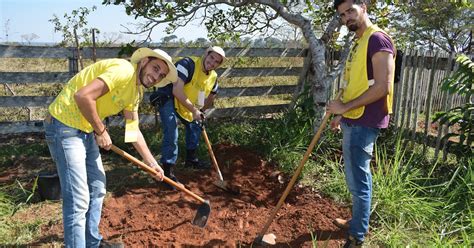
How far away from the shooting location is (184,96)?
13.9 feet

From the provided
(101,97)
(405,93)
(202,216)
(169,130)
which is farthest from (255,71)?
(101,97)

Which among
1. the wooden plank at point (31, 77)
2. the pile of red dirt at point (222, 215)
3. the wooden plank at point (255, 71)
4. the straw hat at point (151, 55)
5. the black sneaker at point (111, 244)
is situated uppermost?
→ the straw hat at point (151, 55)

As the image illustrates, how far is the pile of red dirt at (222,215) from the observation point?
345 cm

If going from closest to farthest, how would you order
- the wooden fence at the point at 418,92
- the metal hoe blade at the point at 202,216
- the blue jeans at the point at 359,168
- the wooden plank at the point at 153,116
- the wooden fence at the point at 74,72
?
the blue jeans at the point at 359,168
the metal hoe blade at the point at 202,216
the wooden fence at the point at 418,92
the wooden fence at the point at 74,72
the wooden plank at the point at 153,116

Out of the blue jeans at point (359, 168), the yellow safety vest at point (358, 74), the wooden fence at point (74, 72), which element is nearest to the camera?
the yellow safety vest at point (358, 74)

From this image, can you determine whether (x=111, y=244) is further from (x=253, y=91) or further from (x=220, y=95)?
(x=253, y=91)

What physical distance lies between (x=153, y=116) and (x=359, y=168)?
4.47 meters

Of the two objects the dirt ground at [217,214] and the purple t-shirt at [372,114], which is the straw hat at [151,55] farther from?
the dirt ground at [217,214]

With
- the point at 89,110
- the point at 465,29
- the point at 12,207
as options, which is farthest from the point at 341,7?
the point at 465,29

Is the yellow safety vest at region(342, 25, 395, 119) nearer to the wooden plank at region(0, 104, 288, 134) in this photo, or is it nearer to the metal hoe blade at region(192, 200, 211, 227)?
the metal hoe blade at region(192, 200, 211, 227)

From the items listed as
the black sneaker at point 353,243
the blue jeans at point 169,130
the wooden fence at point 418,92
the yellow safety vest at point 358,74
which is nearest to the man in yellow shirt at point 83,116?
the yellow safety vest at point 358,74

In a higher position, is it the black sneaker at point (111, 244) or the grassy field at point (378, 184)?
the grassy field at point (378, 184)

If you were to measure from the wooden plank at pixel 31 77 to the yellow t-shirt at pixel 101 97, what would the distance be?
142 inches

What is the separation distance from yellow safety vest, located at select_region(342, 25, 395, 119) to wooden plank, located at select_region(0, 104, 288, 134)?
430cm
